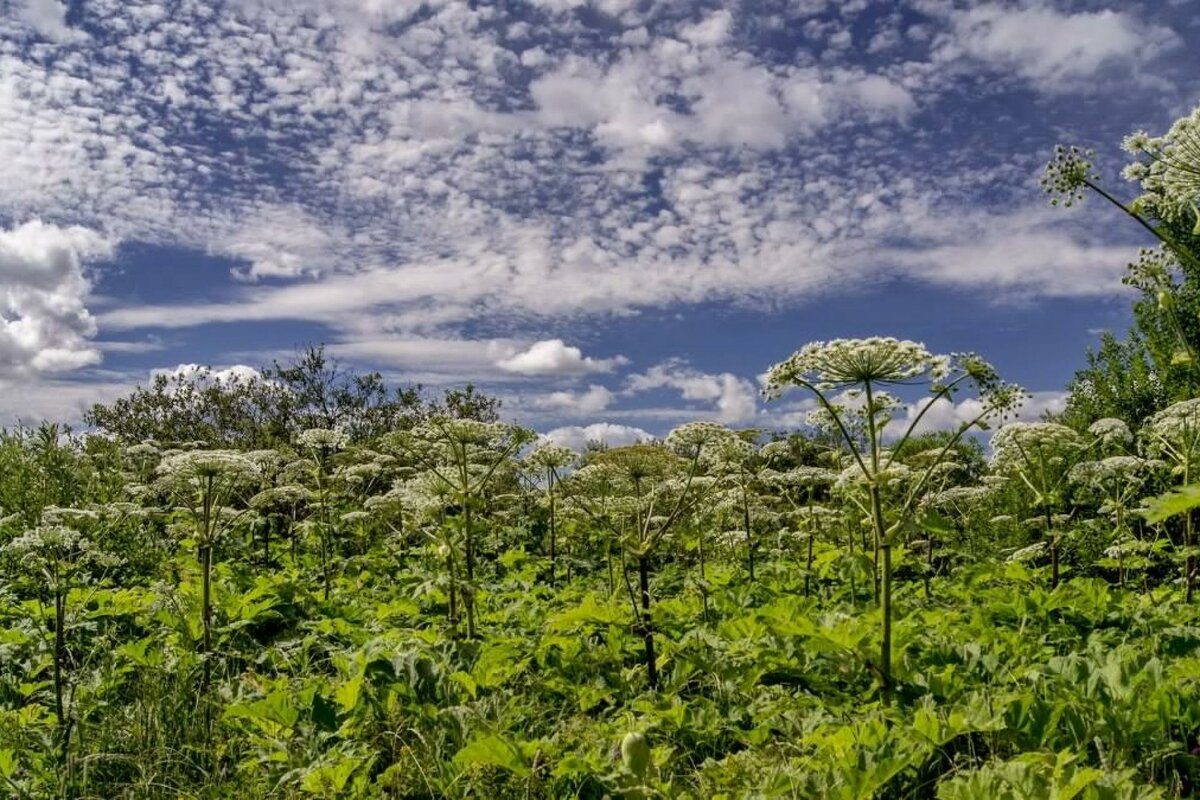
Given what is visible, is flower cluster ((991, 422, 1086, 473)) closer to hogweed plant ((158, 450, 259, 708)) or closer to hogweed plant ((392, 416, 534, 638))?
hogweed plant ((392, 416, 534, 638))

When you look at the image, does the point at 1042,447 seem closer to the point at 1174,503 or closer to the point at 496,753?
the point at 1174,503

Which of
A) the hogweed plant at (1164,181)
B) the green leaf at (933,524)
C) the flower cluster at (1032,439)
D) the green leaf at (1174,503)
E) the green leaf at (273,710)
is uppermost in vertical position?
the hogweed plant at (1164,181)

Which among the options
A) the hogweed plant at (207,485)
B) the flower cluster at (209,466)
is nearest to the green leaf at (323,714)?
the hogweed plant at (207,485)

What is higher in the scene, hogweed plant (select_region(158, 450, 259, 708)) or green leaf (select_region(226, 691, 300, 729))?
hogweed plant (select_region(158, 450, 259, 708))

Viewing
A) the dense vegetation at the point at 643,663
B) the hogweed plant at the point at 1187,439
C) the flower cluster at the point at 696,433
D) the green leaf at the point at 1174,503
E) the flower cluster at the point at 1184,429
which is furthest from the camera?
the flower cluster at the point at 1184,429

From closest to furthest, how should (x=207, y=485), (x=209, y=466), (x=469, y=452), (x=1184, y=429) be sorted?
(x=209, y=466) < (x=207, y=485) < (x=1184, y=429) < (x=469, y=452)

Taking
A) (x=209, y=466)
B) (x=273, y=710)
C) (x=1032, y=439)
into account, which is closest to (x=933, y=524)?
(x=273, y=710)

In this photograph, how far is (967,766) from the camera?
12.5ft

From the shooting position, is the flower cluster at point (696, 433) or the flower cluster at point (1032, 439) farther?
the flower cluster at point (1032, 439)

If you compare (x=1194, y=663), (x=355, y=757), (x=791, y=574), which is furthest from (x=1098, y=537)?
(x=355, y=757)

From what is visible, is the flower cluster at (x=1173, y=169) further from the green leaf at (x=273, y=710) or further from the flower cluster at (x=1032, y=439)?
the green leaf at (x=273, y=710)

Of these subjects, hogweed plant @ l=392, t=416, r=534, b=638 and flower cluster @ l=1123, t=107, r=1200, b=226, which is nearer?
flower cluster @ l=1123, t=107, r=1200, b=226

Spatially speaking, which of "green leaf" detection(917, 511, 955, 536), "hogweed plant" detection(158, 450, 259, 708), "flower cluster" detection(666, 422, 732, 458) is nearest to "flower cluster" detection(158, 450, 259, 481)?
"hogweed plant" detection(158, 450, 259, 708)

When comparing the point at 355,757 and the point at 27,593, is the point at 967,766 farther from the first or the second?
the point at 27,593
